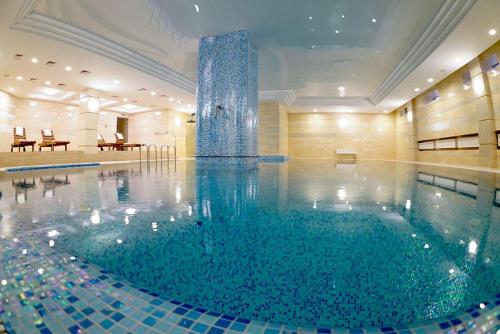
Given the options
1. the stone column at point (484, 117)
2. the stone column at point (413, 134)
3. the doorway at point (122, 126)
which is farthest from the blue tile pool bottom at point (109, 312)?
the doorway at point (122, 126)

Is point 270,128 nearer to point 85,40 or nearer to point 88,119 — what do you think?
point 88,119

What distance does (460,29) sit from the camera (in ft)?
19.3

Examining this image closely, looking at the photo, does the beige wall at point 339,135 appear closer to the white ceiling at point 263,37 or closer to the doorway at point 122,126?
the white ceiling at point 263,37

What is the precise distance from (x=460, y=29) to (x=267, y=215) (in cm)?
726

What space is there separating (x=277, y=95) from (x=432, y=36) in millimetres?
7123

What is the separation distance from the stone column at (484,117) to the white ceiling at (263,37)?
72 centimetres

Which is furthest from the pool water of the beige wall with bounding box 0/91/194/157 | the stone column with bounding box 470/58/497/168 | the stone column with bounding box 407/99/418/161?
the beige wall with bounding box 0/91/194/157

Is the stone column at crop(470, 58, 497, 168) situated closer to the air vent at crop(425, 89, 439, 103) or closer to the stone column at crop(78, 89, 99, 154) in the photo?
the air vent at crop(425, 89, 439, 103)

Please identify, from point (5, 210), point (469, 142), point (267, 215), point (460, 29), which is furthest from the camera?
point (469, 142)

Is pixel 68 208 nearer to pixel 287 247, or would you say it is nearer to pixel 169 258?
pixel 169 258

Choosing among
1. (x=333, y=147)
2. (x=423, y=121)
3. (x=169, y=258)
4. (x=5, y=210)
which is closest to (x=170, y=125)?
(x=333, y=147)

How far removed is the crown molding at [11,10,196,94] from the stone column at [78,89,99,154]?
399 centimetres

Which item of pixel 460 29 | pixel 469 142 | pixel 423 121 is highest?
pixel 460 29

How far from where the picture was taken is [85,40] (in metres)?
7.13
